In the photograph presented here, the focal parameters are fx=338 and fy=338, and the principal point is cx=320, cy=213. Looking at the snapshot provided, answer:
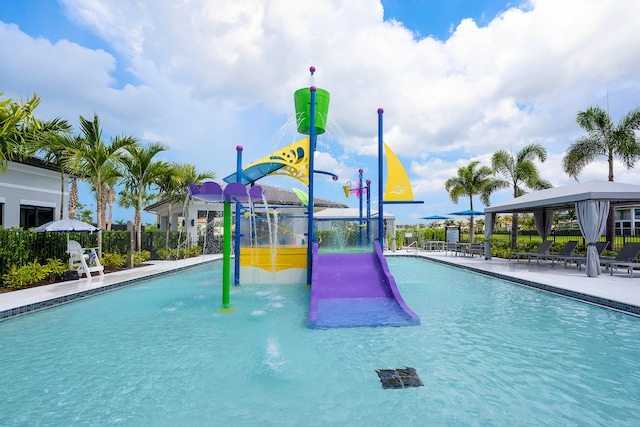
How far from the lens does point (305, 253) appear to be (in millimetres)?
10930

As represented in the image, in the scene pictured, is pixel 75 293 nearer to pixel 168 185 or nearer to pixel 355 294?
pixel 355 294

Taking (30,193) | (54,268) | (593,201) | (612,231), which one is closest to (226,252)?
(54,268)

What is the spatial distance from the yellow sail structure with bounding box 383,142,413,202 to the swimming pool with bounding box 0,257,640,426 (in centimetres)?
373

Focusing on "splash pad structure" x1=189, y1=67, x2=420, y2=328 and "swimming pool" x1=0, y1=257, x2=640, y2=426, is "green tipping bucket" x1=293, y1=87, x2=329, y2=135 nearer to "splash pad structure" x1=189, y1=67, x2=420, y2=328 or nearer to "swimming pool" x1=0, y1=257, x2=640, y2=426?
"splash pad structure" x1=189, y1=67, x2=420, y2=328

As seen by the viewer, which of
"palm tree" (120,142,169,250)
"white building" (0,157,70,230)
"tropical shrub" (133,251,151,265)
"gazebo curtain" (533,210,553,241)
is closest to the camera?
"white building" (0,157,70,230)

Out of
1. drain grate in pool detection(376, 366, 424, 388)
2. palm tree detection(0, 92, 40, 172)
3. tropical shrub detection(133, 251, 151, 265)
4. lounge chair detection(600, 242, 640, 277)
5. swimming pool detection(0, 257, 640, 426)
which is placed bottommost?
swimming pool detection(0, 257, 640, 426)

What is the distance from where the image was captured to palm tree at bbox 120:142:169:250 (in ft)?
48.6

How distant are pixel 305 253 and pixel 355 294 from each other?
333 centimetres

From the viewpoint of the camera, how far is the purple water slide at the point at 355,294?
621 centimetres

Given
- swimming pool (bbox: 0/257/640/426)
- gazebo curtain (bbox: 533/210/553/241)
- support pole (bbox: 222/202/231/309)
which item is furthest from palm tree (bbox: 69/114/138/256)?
gazebo curtain (bbox: 533/210/553/241)

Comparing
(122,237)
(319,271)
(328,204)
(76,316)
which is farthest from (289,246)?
(328,204)

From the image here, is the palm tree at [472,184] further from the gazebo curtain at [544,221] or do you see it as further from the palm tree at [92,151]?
the palm tree at [92,151]

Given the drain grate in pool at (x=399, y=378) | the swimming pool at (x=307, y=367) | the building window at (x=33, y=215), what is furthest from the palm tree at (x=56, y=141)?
the drain grate in pool at (x=399, y=378)

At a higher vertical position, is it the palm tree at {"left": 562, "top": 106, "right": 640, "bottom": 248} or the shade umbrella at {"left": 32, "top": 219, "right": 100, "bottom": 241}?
the palm tree at {"left": 562, "top": 106, "right": 640, "bottom": 248}
